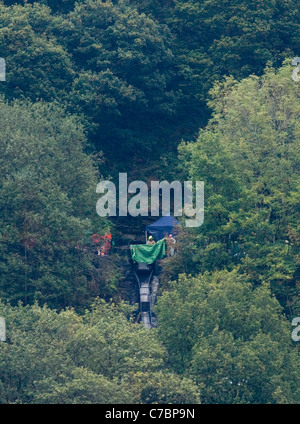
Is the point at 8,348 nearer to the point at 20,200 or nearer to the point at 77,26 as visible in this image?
the point at 20,200

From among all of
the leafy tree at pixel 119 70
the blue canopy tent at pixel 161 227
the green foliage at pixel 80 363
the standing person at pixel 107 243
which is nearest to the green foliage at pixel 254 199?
the standing person at pixel 107 243

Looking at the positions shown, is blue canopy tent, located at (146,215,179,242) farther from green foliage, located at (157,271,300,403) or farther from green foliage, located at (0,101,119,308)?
green foliage, located at (157,271,300,403)

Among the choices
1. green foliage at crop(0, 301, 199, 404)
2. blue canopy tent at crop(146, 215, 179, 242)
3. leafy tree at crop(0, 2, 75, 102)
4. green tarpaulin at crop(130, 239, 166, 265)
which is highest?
leafy tree at crop(0, 2, 75, 102)

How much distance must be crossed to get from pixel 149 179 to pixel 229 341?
27105mm

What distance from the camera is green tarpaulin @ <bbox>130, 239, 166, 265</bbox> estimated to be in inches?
2055

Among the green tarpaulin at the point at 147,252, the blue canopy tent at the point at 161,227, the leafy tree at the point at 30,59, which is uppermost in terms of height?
the leafy tree at the point at 30,59

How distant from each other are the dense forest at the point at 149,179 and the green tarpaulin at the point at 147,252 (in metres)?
0.94

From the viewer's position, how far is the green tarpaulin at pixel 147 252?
171 ft

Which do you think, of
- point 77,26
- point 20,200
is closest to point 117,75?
point 77,26

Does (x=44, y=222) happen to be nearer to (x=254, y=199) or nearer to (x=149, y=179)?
(x=254, y=199)

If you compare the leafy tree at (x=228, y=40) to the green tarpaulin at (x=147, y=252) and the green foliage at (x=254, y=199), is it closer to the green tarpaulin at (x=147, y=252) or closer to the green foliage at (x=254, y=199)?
the green foliage at (x=254, y=199)

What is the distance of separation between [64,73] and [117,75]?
4089mm

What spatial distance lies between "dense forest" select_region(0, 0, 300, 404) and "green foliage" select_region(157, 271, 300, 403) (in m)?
0.07

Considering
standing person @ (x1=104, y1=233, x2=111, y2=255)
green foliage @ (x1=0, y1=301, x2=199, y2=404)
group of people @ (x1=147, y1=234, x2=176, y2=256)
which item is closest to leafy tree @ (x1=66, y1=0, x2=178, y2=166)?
standing person @ (x1=104, y1=233, x2=111, y2=255)
